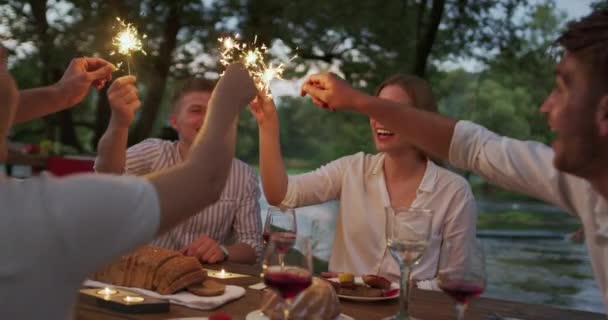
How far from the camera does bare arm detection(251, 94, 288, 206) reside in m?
2.72

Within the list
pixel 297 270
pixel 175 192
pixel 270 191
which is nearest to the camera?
pixel 175 192

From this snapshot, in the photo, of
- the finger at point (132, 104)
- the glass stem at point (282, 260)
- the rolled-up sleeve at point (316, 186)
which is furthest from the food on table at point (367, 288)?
the finger at point (132, 104)

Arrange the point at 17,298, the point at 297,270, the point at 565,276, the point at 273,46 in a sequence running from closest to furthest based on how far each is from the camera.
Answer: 1. the point at 17,298
2. the point at 297,270
3. the point at 273,46
4. the point at 565,276

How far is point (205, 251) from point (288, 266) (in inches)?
44.5

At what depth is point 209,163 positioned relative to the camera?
116 cm

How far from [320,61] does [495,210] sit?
7.81 meters

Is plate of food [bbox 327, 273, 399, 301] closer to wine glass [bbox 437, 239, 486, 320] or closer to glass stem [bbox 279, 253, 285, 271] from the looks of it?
wine glass [bbox 437, 239, 486, 320]

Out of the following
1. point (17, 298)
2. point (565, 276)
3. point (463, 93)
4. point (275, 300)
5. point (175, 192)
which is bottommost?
point (565, 276)

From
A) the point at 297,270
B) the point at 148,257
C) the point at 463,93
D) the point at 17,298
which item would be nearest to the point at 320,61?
the point at 463,93

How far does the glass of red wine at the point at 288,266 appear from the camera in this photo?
1.40 m

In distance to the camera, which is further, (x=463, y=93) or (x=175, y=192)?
(x=463, y=93)

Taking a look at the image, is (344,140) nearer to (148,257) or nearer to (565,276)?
(565,276)

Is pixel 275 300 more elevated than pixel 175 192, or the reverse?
pixel 175 192

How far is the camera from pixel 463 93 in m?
8.16
